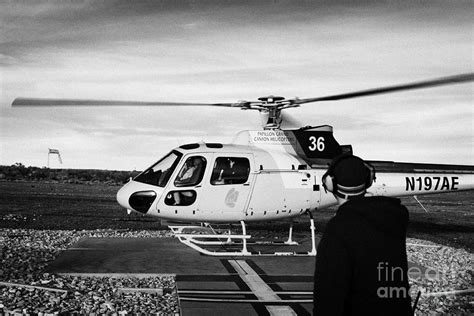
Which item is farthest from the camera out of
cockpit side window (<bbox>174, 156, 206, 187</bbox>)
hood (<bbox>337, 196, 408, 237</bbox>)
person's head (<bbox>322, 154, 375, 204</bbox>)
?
cockpit side window (<bbox>174, 156, 206, 187</bbox>)

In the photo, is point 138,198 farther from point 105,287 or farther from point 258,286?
point 258,286

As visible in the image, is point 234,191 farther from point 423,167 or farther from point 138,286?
point 423,167

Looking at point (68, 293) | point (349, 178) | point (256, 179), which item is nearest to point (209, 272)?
point (256, 179)

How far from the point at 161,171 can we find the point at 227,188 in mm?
1510

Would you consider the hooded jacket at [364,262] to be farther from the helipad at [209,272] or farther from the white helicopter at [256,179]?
the white helicopter at [256,179]

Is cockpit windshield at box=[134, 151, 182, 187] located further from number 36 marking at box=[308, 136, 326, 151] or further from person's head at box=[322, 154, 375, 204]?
person's head at box=[322, 154, 375, 204]

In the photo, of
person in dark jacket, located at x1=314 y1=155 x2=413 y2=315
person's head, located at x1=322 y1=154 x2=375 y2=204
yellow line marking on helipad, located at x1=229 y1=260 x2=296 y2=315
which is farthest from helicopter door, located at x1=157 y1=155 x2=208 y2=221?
person in dark jacket, located at x1=314 y1=155 x2=413 y2=315

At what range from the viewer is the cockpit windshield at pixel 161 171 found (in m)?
12.1

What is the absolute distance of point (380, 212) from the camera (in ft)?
9.98

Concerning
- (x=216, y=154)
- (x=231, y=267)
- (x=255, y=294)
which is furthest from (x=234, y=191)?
(x=255, y=294)

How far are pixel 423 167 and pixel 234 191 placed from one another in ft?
15.0

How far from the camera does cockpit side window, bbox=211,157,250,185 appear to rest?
12.2m

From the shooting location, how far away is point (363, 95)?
10.0m

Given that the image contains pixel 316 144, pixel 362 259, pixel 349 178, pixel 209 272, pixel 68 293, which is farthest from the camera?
pixel 316 144
